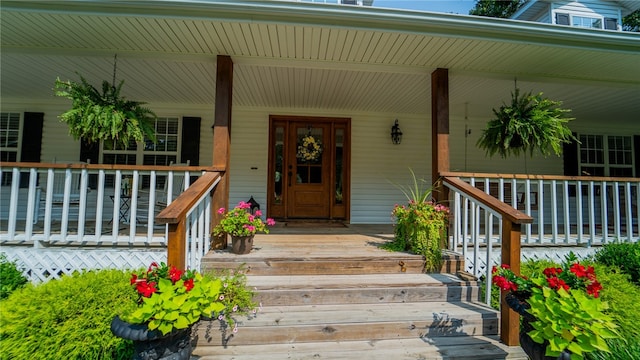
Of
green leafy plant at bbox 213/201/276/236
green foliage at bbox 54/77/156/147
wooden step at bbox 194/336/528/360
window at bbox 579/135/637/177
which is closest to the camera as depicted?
wooden step at bbox 194/336/528/360

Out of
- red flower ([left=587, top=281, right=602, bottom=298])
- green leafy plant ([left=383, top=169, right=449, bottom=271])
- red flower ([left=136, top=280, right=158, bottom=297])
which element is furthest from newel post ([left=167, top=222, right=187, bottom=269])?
red flower ([left=587, top=281, right=602, bottom=298])

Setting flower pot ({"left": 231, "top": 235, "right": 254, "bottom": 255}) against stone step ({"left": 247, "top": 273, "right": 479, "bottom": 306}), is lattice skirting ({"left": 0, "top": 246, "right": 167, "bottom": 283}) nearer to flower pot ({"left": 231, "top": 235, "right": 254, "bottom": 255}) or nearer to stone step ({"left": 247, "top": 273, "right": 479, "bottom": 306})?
flower pot ({"left": 231, "top": 235, "right": 254, "bottom": 255})

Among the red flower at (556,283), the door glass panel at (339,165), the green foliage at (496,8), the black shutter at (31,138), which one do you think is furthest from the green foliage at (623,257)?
the green foliage at (496,8)

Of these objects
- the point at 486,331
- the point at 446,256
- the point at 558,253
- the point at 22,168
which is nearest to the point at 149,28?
the point at 22,168

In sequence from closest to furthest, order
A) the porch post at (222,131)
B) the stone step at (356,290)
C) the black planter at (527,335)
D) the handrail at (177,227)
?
the black planter at (527,335) < the handrail at (177,227) < the stone step at (356,290) < the porch post at (222,131)

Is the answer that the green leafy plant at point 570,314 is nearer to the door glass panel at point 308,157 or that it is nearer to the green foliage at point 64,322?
the green foliage at point 64,322

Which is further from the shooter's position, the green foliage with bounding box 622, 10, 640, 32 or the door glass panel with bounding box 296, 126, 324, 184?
the green foliage with bounding box 622, 10, 640, 32

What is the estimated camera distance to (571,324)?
156 centimetres

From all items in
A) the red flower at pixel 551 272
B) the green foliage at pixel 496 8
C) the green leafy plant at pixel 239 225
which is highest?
the green foliage at pixel 496 8

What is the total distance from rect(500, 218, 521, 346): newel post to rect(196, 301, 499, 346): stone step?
125mm

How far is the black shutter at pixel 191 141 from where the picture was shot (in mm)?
5344

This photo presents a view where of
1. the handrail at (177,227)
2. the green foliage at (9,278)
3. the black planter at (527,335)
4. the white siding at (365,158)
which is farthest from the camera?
the white siding at (365,158)

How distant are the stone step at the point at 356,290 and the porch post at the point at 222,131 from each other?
990 mm

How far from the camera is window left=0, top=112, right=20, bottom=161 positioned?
205 inches
